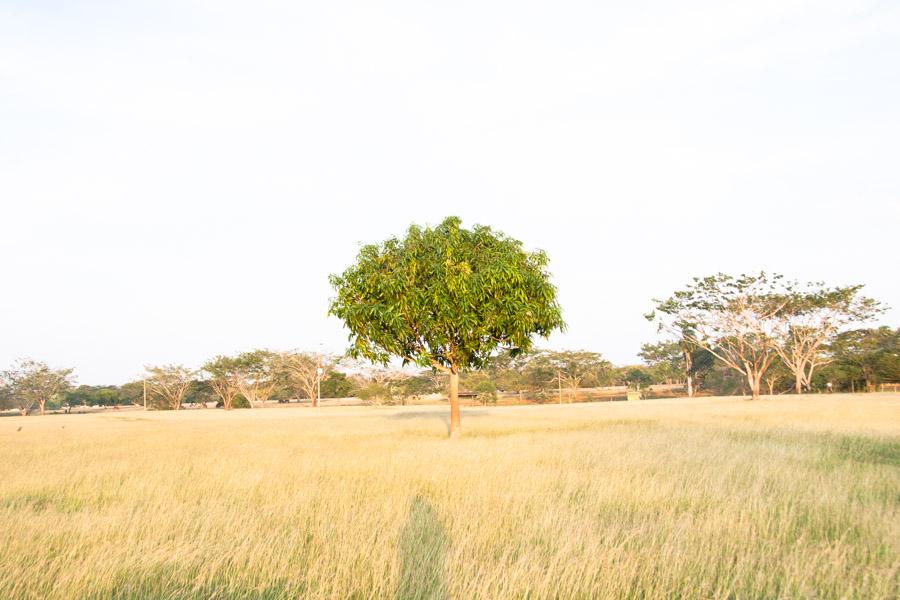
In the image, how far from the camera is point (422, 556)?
19.1ft

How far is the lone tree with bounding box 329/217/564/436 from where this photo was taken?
19.2 metres

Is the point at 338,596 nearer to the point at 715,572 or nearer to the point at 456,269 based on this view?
the point at 715,572

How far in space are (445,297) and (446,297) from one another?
0.04m

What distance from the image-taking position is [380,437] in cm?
2270

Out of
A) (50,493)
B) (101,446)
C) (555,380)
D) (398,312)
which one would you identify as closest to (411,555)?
(50,493)

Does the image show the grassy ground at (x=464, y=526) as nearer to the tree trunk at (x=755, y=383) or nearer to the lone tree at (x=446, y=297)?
the lone tree at (x=446, y=297)

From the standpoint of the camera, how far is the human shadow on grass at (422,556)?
4852 mm

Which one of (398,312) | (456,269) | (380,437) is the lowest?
(380,437)

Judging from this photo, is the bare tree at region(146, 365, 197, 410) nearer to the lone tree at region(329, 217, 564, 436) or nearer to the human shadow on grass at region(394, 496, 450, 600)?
the lone tree at region(329, 217, 564, 436)

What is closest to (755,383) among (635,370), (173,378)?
(635,370)

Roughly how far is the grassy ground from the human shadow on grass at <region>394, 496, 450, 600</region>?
0.03m

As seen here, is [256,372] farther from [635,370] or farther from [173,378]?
[635,370]

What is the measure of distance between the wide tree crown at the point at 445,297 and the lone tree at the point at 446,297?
1.4 inches

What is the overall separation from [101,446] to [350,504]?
17745 millimetres
